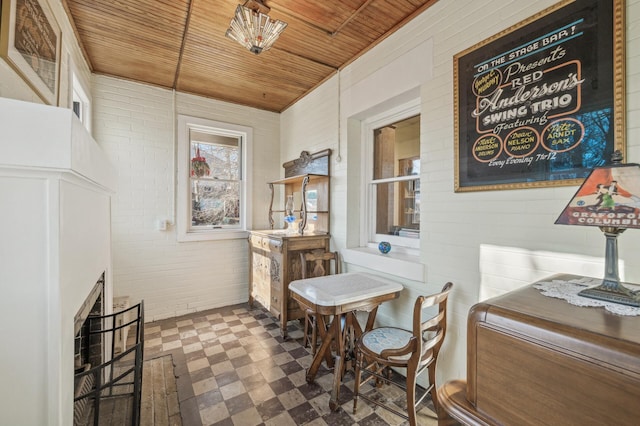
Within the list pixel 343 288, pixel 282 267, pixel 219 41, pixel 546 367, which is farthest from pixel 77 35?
pixel 546 367

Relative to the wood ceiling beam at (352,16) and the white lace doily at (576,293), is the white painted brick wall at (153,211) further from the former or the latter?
the white lace doily at (576,293)

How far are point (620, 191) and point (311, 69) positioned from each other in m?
2.86

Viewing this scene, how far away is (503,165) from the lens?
1.60 m

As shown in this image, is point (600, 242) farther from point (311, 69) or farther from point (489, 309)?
point (311, 69)

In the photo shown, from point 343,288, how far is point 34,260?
168cm

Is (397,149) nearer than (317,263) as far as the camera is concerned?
Yes

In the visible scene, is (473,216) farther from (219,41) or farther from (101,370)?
(219,41)

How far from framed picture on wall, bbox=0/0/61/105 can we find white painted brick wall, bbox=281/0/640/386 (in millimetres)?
2310

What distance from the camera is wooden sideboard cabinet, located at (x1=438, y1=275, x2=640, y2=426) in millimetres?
563

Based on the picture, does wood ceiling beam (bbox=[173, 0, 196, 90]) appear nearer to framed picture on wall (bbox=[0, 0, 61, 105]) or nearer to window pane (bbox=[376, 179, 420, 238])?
framed picture on wall (bbox=[0, 0, 61, 105])

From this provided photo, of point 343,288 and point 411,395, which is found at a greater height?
point 343,288

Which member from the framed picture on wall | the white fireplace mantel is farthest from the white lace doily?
the framed picture on wall

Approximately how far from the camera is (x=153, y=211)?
3330 mm

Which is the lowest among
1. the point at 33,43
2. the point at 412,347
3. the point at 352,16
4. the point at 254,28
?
the point at 412,347
